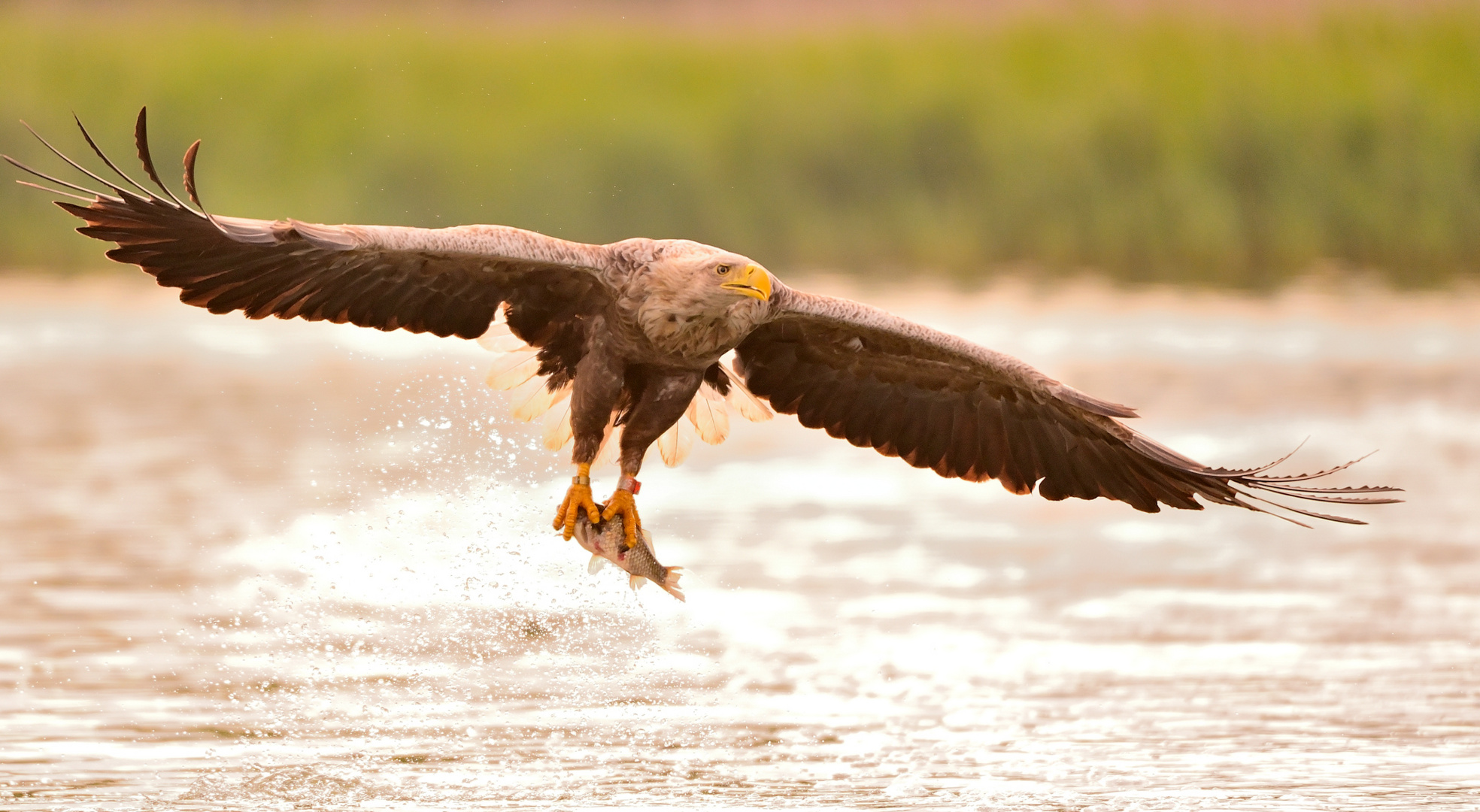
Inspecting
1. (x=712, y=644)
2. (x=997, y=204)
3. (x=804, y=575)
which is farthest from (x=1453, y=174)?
(x=712, y=644)

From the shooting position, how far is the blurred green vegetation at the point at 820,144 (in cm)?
1831

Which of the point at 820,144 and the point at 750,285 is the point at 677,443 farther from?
the point at 820,144

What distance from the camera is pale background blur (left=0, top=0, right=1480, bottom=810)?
743cm

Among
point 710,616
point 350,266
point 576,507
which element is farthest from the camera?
point 710,616

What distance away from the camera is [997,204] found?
19328 mm

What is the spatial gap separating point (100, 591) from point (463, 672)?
203 cm

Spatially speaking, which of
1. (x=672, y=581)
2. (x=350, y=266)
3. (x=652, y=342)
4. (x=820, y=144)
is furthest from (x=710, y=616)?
(x=820, y=144)

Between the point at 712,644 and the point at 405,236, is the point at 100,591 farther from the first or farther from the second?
the point at 405,236

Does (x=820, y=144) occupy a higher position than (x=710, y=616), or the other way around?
(x=820, y=144)

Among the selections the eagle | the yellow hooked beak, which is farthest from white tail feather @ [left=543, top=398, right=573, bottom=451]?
the yellow hooked beak

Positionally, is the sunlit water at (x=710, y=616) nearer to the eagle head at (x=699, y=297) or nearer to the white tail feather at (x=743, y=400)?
the white tail feather at (x=743, y=400)

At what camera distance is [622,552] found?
23.6 feet

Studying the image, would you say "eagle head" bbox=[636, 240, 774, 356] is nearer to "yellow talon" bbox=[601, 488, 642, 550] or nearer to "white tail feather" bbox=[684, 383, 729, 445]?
"yellow talon" bbox=[601, 488, 642, 550]

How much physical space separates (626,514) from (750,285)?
109cm
